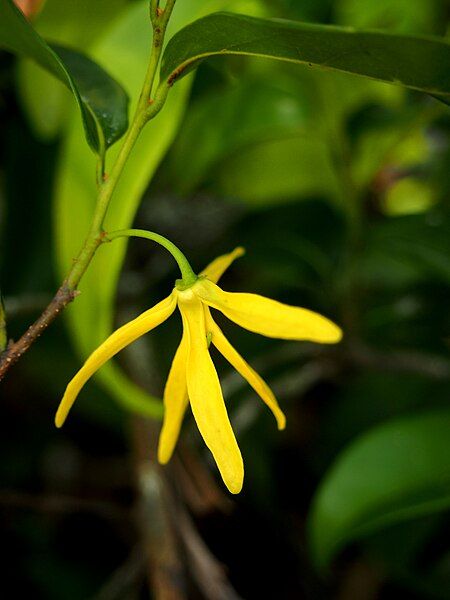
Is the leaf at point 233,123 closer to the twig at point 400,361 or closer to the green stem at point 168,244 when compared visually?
the twig at point 400,361

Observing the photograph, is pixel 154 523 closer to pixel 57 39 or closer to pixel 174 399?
pixel 174 399

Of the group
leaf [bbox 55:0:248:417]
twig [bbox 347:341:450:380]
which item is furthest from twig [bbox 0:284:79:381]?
twig [bbox 347:341:450:380]

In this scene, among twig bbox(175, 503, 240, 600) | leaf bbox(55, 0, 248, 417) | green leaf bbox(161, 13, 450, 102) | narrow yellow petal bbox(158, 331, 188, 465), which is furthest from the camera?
twig bbox(175, 503, 240, 600)

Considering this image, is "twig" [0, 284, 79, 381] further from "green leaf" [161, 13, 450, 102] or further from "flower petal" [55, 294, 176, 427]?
"green leaf" [161, 13, 450, 102]

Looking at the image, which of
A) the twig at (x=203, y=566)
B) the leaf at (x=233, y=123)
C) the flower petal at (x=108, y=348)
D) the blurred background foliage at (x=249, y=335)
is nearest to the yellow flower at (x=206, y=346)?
the flower petal at (x=108, y=348)

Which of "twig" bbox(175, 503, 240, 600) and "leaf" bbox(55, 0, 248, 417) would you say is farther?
"twig" bbox(175, 503, 240, 600)

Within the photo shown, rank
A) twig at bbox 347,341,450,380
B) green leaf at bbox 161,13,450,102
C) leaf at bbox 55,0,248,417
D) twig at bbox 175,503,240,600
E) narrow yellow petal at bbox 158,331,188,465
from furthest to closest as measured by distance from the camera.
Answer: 1. twig at bbox 347,341,450,380
2. twig at bbox 175,503,240,600
3. leaf at bbox 55,0,248,417
4. narrow yellow petal at bbox 158,331,188,465
5. green leaf at bbox 161,13,450,102

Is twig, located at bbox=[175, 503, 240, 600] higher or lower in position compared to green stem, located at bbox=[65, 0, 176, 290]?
lower

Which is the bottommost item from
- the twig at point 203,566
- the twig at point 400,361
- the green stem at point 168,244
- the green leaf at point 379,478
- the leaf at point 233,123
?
the twig at point 203,566
